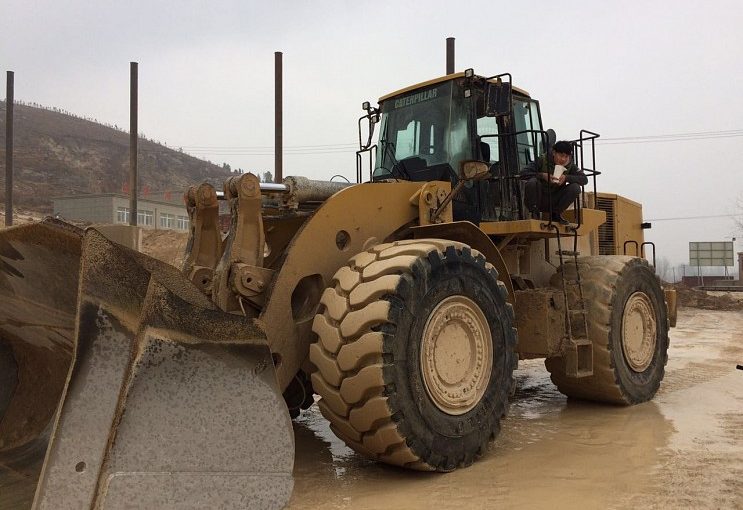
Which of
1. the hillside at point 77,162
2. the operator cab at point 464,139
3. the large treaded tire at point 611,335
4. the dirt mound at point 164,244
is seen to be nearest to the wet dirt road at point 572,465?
the large treaded tire at point 611,335

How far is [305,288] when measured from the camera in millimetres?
4145

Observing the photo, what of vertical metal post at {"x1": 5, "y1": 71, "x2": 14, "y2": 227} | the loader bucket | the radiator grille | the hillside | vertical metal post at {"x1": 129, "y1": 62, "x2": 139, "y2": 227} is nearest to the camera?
the loader bucket

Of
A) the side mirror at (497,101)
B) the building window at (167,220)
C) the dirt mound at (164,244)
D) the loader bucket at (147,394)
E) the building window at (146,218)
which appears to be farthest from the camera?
the building window at (167,220)

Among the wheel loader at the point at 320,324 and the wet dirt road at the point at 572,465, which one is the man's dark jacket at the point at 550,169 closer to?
the wheel loader at the point at 320,324

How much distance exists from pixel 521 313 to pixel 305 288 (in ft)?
6.82

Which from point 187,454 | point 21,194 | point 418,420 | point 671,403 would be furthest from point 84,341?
point 21,194

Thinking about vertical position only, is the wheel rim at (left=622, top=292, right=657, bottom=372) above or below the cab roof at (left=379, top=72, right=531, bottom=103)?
below

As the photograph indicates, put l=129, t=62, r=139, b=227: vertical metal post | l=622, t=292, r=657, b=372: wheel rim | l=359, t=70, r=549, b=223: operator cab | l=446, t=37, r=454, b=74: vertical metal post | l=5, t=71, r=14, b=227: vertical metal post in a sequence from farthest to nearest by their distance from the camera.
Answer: l=5, t=71, r=14, b=227: vertical metal post → l=129, t=62, r=139, b=227: vertical metal post → l=446, t=37, r=454, b=74: vertical metal post → l=622, t=292, r=657, b=372: wheel rim → l=359, t=70, r=549, b=223: operator cab

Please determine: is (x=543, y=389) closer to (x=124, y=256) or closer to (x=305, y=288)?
(x=305, y=288)

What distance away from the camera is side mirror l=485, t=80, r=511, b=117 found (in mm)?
5078

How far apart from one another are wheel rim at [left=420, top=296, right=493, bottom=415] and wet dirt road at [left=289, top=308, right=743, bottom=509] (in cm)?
44

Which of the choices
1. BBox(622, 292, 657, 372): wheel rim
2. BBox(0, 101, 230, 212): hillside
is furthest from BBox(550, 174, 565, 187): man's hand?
BBox(0, 101, 230, 212): hillside

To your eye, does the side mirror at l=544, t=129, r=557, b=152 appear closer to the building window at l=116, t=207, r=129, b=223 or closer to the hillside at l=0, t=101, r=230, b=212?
the building window at l=116, t=207, r=129, b=223

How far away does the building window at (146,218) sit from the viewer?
113 feet
